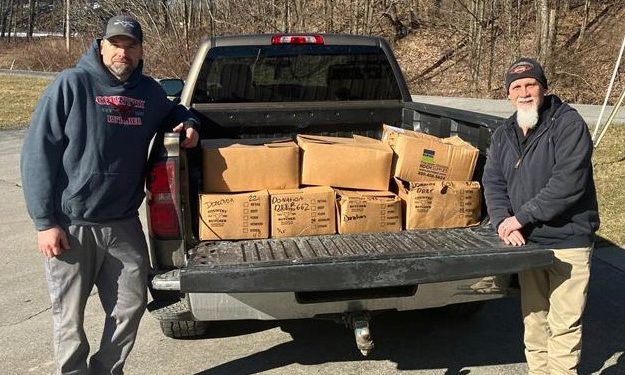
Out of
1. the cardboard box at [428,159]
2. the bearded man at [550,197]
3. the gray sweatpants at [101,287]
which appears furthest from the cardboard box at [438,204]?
the gray sweatpants at [101,287]

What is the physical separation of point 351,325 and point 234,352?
1076 mm

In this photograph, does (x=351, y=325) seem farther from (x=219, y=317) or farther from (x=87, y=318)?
(x=87, y=318)

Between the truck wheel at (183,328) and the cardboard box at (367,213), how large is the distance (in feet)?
4.05

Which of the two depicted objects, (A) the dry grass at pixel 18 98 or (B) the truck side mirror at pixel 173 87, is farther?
(A) the dry grass at pixel 18 98

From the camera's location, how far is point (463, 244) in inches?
133

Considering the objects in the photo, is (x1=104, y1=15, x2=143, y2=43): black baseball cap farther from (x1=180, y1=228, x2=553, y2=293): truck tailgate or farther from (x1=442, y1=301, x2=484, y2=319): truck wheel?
(x1=442, y1=301, x2=484, y2=319): truck wheel

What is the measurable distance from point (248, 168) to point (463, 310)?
1.90 meters

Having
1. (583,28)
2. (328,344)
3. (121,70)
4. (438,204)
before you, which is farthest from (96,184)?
(583,28)

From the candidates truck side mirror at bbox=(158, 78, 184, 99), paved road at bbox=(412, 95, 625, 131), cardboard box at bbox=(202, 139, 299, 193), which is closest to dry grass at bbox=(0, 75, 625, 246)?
paved road at bbox=(412, 95, 625, 131)

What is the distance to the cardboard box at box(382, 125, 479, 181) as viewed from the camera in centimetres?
384

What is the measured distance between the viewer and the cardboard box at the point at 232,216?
11.5 ft

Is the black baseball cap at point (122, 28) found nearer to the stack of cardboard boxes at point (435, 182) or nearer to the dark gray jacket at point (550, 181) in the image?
the stack of cardboard boxes at point (435, 182)

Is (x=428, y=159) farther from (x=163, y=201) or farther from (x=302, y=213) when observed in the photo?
(x=163, y=201)

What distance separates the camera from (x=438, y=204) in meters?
3.68
